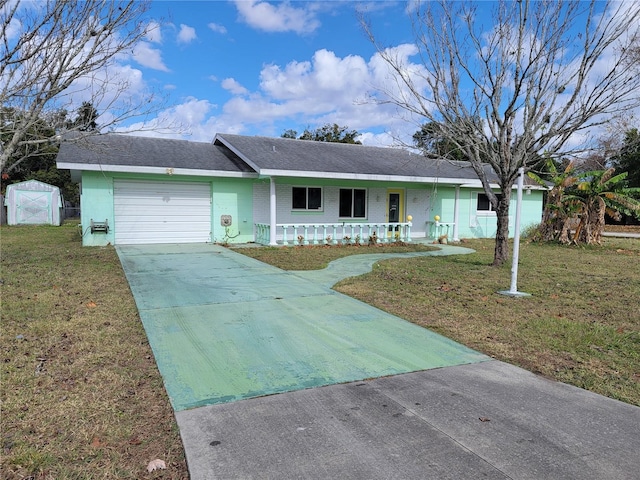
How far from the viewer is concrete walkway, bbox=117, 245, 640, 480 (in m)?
2.55

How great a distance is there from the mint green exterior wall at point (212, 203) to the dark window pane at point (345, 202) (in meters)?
3.64

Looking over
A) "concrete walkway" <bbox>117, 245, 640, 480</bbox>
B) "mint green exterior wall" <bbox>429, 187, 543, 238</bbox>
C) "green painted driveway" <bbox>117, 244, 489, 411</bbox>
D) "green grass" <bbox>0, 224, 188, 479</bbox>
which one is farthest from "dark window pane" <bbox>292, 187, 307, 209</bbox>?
"concrete walkway" <bbox>117, 245, 640, 480</bbox>

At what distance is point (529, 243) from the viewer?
17234 mm

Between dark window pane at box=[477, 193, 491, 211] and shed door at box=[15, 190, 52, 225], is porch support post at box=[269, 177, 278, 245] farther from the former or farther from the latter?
shed door at box=[15, 190, 52, 225]

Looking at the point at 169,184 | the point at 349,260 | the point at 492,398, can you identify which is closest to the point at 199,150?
the point at 169,184

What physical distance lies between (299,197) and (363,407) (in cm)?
1358

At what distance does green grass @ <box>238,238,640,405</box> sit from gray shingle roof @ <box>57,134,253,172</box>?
506 centimetres

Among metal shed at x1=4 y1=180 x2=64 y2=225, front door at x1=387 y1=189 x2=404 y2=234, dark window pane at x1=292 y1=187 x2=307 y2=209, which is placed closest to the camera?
dark window pane at x1=292 y1=187 x2=307 y2=209

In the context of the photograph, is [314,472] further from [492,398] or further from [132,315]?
[132,315]

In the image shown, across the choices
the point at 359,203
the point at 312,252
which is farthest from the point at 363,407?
the point at 359,203

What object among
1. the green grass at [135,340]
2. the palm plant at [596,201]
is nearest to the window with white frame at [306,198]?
the green grass at [135,340]

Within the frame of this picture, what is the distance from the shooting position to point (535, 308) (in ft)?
21.1

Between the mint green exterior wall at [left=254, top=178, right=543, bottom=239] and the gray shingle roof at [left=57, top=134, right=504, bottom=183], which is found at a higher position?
the gray shingle roof at [left=57, top=134, right=504, bottom=183]

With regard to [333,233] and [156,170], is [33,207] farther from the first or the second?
[333,233]
